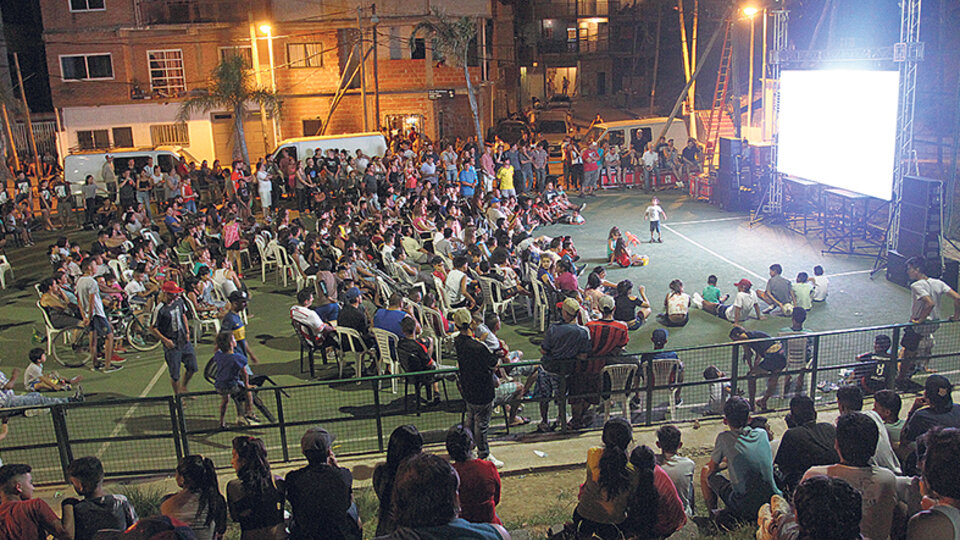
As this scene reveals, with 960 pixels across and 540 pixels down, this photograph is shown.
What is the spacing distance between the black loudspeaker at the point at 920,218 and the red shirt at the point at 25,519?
513 inches

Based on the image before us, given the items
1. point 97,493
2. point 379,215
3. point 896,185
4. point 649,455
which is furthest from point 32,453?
point 896,185

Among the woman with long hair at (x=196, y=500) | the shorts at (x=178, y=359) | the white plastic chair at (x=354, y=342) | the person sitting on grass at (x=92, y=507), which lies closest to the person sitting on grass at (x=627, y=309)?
the white plastic chair at (x=354, y=342)

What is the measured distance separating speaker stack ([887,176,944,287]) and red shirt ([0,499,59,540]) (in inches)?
509

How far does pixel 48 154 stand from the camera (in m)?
32.2

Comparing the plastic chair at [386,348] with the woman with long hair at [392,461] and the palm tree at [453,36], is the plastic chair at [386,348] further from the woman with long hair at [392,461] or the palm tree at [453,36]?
the palm tree at [453,36]

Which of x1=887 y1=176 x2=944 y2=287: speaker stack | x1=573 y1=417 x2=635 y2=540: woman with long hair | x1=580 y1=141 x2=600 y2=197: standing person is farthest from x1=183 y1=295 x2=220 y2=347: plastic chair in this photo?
x1=580 y1=141 x2=600 y2=197: standing person

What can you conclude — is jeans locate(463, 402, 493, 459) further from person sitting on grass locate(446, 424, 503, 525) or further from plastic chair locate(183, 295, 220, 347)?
plastic chair locate(183, 295, 220, 347)

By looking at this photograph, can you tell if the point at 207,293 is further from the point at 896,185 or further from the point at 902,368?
the point at 896,185

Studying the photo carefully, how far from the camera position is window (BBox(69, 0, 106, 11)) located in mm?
30922

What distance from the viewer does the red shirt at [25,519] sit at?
4.96m

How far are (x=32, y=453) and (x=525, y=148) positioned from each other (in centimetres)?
1747

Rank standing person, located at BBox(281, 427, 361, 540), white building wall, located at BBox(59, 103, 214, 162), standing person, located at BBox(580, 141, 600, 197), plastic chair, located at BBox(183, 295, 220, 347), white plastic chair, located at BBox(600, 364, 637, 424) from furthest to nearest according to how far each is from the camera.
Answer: white building wall, located at BBox(59, 103, 214, 162)
standing person, located at BBox(580, 141, 600, 197)
plastic chair, located at BBox(183, 295, 220, 347)
white plastic chair, located at BBox(600, 364, 637, 424)
standing person, located at BBox(281, 427, 361, 540)

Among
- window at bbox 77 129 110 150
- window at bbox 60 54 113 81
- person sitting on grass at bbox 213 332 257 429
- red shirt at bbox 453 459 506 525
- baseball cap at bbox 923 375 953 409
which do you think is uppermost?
window at bbox 60 54 113 81

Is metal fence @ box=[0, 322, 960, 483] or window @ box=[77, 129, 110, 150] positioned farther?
window @ box=[77, 129, 110, 150]
